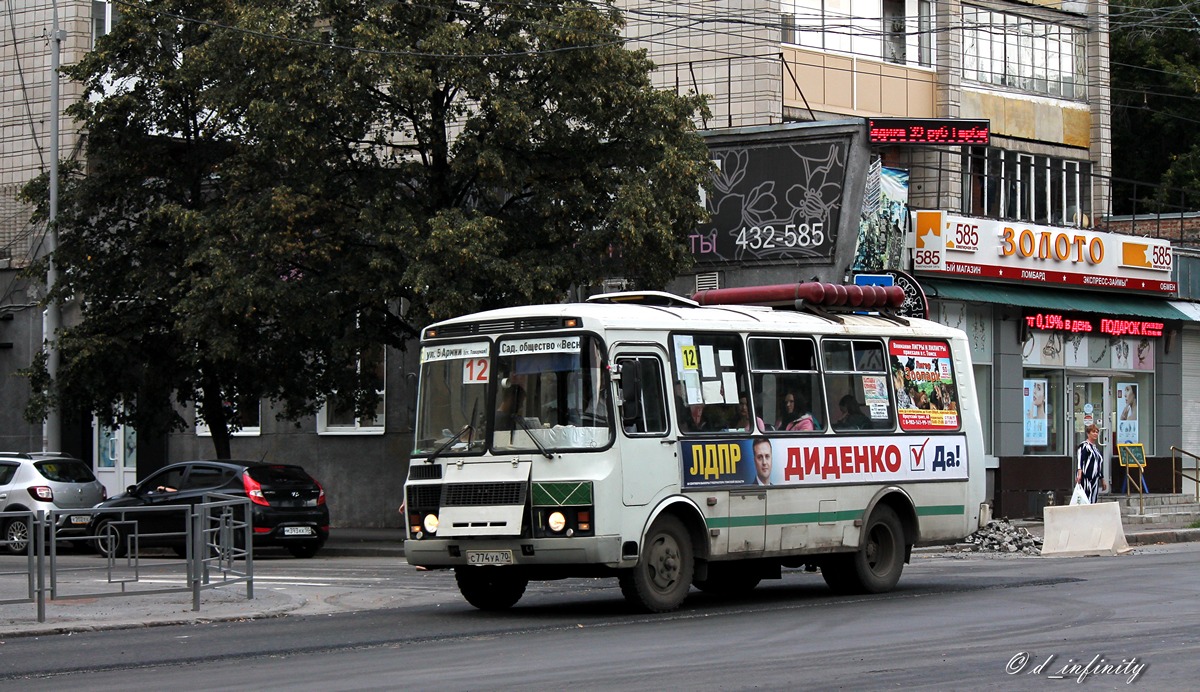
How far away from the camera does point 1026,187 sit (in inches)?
1417

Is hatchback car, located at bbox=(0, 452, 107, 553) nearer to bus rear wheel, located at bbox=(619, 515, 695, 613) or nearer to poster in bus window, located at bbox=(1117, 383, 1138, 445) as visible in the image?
bus rear wheel, located at bbox=(619, 515, 695, 613)

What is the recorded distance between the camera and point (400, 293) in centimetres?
2645

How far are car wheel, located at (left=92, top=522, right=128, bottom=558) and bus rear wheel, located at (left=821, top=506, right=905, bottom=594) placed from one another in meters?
7.47

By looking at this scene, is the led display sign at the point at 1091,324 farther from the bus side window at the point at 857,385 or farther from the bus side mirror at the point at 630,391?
the bus side mirror at the point at 630,391

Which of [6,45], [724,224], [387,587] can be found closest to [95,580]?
[387,587]

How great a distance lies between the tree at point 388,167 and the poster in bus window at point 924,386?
7476 mm

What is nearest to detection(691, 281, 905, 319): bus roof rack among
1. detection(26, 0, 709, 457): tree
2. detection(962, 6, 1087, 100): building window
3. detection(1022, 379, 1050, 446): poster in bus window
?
detection(26, 0, 709, 457): tree

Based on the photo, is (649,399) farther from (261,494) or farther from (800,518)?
(261,494)

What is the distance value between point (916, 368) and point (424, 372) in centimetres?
585

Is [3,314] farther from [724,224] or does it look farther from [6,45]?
[724,224]

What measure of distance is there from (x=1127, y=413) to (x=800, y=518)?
2154 centimetres

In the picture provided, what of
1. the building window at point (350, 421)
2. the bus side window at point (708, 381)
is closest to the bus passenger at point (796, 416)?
the bus side window at point (708, 381)

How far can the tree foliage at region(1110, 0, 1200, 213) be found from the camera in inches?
1831

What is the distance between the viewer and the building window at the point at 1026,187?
34469 millimetres
